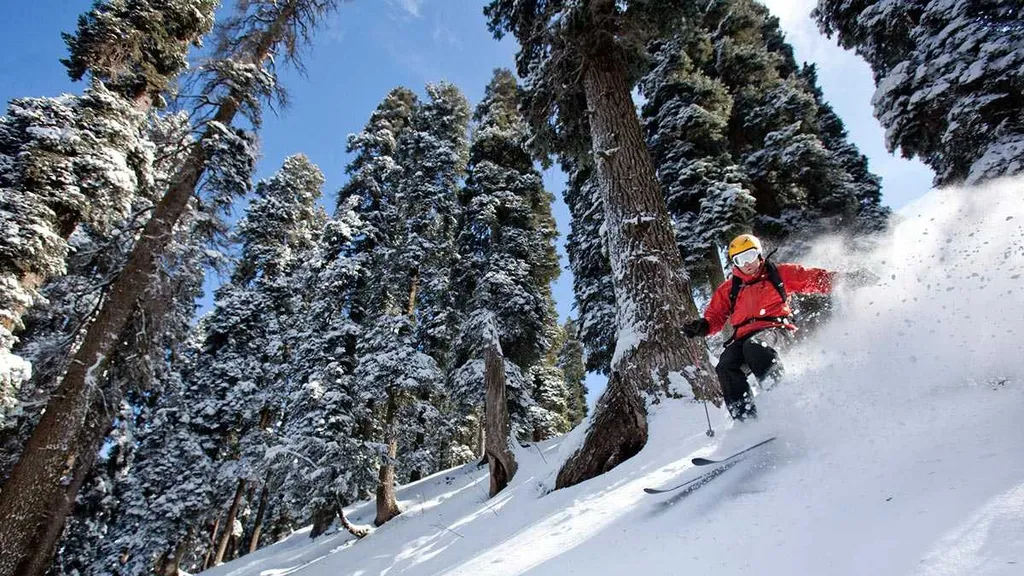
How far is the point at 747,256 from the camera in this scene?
422cm

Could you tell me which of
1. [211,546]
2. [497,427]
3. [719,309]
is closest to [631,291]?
[719,309]

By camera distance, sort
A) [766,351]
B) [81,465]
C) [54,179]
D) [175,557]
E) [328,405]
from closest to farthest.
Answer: [766,351]
[81,465]
[54,179]
[328,405]
[175,557]

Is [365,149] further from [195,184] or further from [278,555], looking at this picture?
[278,555]

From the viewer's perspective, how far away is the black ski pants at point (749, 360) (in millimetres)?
3717

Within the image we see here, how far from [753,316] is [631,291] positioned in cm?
157

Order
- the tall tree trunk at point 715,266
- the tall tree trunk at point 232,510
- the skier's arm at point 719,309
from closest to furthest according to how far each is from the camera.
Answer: the skier's arm at point 719,309 → the tall tree trunk at point 715,266 → the tall tree trunk at point 232,510

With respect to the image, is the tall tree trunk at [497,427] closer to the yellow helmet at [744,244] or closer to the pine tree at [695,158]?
the pine tree at [695,158]

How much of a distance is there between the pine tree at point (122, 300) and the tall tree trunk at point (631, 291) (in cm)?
716

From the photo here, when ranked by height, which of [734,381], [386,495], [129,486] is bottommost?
[386,495]

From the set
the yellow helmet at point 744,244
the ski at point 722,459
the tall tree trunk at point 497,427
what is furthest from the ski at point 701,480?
the tall tree trunk at point 497,427

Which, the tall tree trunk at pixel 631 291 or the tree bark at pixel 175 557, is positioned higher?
the tall tree trunk at pixel 631 291

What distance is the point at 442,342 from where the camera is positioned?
54.2ft

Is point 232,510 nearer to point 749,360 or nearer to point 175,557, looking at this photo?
point 175,557

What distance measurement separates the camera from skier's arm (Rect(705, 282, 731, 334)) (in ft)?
14.5
